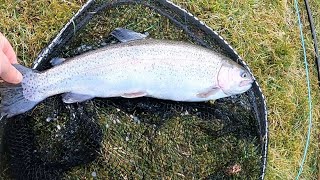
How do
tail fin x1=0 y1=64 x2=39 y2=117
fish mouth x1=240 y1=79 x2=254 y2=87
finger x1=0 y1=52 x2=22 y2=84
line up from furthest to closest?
fish mouth x1=240 y1=79 x2=254 y2=87, tail fin x1=0 y1=64 x2=39 y2=117, finger x1=0 y1=52 x2=22 y2=84

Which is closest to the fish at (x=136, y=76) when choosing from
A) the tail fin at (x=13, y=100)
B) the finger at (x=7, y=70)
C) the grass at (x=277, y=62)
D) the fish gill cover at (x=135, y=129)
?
the tail fin at (x=13, y=100)

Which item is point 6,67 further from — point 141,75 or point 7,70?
point 141,75

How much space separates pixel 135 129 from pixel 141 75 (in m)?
0.30

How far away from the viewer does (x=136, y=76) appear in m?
2.10

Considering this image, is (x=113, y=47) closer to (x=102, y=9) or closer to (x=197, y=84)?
(x=102, y=9)

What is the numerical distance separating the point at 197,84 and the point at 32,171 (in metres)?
0.76

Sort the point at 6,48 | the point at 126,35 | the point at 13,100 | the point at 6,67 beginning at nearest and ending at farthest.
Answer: the point at 6,67 → the point at 6,48 → the point at 13,100 → the point at 126,35

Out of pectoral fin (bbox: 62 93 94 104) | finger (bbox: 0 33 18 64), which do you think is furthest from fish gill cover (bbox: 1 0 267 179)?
finger (bbox: 0 33 18 64)

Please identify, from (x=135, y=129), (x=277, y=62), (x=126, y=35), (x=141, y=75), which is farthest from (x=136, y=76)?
(x=277, y=62)

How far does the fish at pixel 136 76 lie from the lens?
2025 millimetres

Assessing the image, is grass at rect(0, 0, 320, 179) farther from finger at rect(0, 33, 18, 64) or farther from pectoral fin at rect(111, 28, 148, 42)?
finger at rect(0, 33, 18, 64)

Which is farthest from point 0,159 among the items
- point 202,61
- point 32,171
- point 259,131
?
point 259,131

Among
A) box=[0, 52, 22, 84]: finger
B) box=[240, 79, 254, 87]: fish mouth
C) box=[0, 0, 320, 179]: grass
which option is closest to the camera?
box=[0, 52, 22, 84]: finger

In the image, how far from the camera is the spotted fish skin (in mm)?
2045
